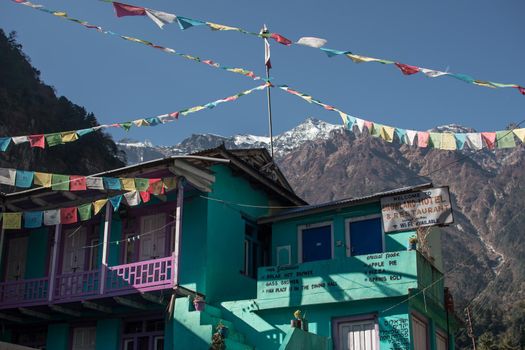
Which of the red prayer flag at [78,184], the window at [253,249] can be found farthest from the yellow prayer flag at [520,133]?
the red prayer flag at [78,184]

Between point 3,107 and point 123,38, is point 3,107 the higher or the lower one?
the higher one

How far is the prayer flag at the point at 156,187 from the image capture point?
66.0ft

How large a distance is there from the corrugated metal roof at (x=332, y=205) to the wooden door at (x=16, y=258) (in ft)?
25.3

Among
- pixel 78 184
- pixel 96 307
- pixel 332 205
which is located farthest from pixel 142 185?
pixel 332 205

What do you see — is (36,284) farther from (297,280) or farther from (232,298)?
(297,280)

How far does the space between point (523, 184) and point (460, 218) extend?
48.3 feet

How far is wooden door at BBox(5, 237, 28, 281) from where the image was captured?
24319 mm

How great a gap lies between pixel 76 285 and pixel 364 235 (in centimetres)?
824

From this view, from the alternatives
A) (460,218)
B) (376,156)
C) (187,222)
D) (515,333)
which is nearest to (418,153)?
(376,156)

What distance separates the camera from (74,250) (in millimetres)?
23500

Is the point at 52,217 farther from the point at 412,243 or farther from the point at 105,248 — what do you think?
the point at 412,243

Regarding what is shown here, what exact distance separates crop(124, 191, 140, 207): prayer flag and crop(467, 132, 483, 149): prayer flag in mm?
8960

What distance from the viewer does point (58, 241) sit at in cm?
2211

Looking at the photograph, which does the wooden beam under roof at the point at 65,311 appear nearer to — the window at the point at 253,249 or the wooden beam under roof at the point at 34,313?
the wooden beam under roof at the point at 34,313
